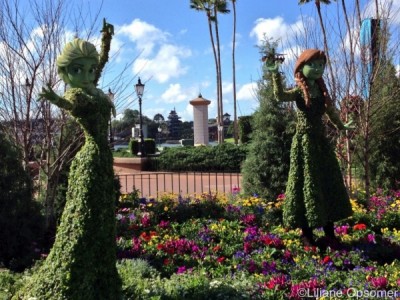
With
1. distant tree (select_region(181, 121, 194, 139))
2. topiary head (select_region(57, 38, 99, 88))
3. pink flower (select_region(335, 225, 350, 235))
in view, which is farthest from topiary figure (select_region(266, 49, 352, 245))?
distant tree (select_region(181, 121, 194, 139))

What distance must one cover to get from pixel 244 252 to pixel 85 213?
2426 mm

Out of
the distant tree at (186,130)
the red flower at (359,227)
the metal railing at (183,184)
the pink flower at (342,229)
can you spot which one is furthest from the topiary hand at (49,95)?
the distant tree at (186,130)

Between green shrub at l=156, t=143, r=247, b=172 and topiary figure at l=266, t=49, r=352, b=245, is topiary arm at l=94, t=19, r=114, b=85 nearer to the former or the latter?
topiary figure at l=266, t=49, r=352, b=245

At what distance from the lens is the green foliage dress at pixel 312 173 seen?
4.86 m

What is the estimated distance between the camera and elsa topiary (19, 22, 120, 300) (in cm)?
293

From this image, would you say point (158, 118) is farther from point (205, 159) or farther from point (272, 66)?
point (272, 66)

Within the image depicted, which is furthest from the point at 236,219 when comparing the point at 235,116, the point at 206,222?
the point at 235,116

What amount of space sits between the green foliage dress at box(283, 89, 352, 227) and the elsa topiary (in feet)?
8.13

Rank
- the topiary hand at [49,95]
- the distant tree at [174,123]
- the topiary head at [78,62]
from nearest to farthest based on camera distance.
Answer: the topiary hand at [49,95] → the topiary head at [78,62] → the distant tree at [174,123]

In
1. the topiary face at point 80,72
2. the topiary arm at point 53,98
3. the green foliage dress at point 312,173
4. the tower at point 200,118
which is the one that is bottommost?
the green foliage dress at point 312,173

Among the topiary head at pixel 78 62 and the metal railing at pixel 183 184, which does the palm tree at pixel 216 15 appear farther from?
the topiary head at pixel 78 62

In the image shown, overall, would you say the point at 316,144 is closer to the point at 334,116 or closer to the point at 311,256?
the point at 334,116

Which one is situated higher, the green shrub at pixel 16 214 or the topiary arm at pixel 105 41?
the topiary arm at pixel 105 41

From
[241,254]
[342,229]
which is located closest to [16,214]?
[241,254]
